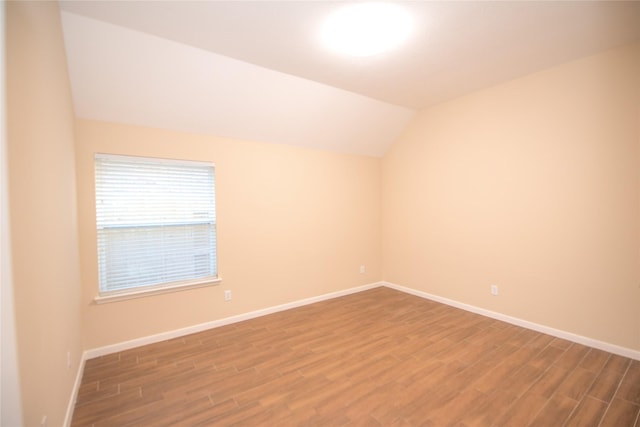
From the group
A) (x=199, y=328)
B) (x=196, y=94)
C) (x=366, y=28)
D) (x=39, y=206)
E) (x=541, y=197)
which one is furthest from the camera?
(x=199, y=328)

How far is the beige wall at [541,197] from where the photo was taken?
2521 millimetres

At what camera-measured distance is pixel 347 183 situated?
446 centimetres

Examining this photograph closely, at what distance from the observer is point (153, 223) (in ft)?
9.50

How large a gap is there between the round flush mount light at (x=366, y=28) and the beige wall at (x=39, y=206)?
172 centimetres

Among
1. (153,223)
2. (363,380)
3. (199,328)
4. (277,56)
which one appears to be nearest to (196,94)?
(277,56)

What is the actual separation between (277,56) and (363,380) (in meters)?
2.87

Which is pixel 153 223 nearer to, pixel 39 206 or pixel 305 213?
pixel 39 206

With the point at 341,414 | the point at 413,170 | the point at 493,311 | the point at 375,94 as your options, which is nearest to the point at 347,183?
the point at 413,170

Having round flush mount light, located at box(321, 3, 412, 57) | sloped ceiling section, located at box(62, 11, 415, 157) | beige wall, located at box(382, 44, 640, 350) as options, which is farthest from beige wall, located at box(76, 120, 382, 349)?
round flush mount light, located at box(321, 3, 412, 57)

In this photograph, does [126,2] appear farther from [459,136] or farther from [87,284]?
[459,136]

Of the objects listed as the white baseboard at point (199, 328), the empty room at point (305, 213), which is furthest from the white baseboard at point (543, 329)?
the white baseboard at point (199, 328)

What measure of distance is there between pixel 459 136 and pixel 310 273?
276 centimetres

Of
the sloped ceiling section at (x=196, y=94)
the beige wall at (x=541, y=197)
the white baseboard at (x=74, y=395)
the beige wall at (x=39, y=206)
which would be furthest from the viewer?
the beige wall at (x=541, y=197)

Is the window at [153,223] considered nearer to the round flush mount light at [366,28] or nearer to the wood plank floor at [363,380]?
the wood plank floor at [363,380]
